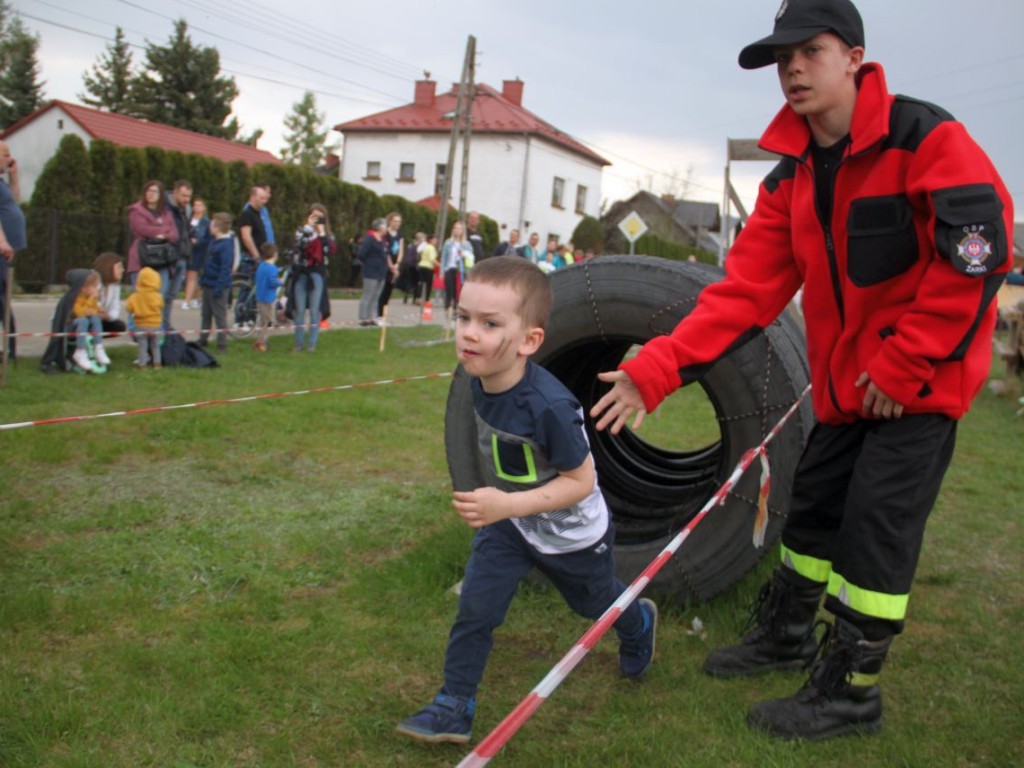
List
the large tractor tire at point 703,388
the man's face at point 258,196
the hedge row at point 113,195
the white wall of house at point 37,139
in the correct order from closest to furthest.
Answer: the large tractor tire at point 703,388
the man's face at point 258,196
the hedge row at point 113,195
the white wall of house at point 37,139

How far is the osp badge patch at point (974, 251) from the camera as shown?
8.46ft

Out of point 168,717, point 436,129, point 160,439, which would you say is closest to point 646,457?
point 168,717

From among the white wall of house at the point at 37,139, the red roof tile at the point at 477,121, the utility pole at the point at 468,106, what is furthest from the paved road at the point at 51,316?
the red roof tile at the point at 477,121

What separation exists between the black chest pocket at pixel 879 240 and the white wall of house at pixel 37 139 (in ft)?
141

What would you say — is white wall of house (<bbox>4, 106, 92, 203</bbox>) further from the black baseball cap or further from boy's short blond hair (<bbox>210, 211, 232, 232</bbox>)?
the black baseball cap

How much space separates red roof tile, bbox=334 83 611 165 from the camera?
52.8m

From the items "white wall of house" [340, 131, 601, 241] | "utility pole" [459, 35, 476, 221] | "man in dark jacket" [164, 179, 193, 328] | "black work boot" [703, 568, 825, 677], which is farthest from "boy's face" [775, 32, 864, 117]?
"white wall of house" [340, 131, 601, 241]

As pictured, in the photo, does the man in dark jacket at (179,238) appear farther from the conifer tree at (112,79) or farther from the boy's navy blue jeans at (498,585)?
the conifer tree at (112,79)

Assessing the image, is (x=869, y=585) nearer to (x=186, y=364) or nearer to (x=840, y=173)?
(x=840, y=173)

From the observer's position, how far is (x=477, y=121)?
53812 mm

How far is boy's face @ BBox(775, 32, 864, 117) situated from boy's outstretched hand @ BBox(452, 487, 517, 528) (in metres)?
1.54

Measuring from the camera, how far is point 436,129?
177ft

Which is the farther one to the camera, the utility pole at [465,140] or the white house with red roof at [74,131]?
the white house with red roof at [74,131]

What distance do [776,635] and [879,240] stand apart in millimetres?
1512
